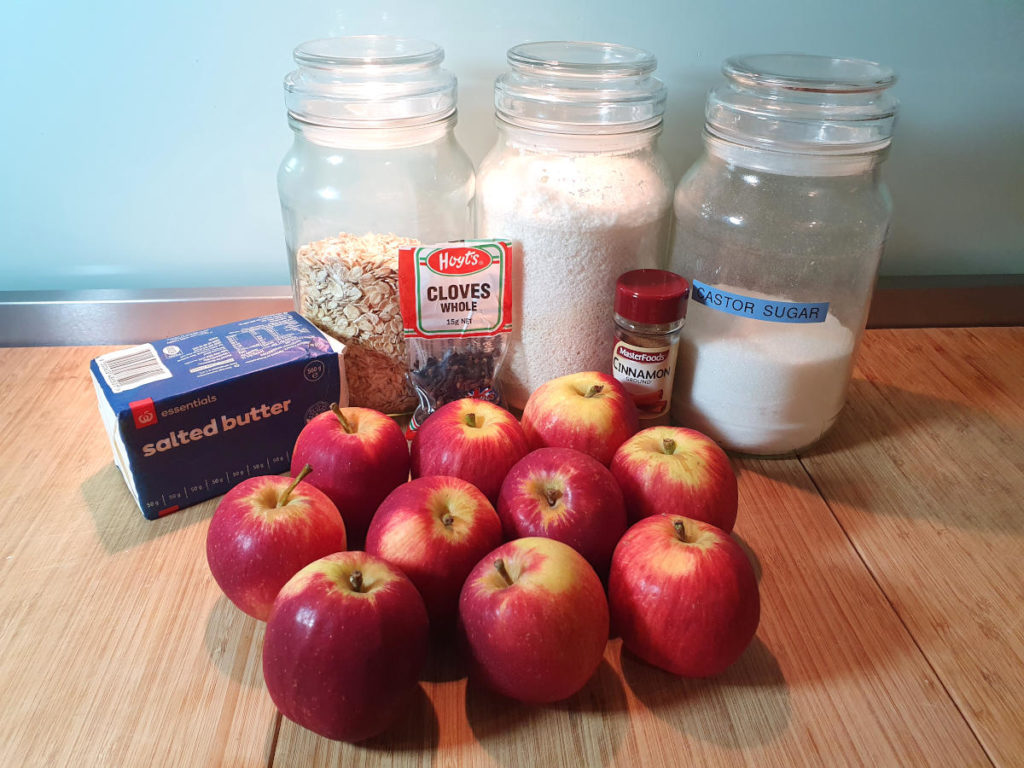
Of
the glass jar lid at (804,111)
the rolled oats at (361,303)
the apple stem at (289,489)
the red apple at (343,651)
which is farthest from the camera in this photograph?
the rolled oats at (361,303)

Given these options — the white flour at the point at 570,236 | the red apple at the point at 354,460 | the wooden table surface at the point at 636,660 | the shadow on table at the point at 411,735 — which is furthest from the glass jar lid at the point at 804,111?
the shadow on table at the point at 411,735

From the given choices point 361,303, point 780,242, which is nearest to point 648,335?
point 780,242

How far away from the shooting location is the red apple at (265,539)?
56 centimetres

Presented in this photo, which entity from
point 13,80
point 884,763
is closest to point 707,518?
point 884,763

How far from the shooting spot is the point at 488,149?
0.91 m

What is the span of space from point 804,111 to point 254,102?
1.97 feet

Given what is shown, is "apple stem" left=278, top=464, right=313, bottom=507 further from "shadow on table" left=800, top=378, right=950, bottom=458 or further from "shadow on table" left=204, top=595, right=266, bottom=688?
"shadow on table" left=800, top=378, right=950, bottom=458

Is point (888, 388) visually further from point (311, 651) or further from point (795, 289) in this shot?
point (311, 651)

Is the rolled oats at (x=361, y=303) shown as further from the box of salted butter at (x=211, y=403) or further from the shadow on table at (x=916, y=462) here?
the shadow on table at (x=916, y=462)

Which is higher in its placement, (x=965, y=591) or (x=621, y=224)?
(x=621, y=224)

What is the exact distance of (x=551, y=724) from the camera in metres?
0.54

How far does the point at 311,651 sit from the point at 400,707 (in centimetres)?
8

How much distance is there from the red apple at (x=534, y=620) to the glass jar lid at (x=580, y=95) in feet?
1.42

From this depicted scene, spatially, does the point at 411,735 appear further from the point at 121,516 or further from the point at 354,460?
the point at 121,516
